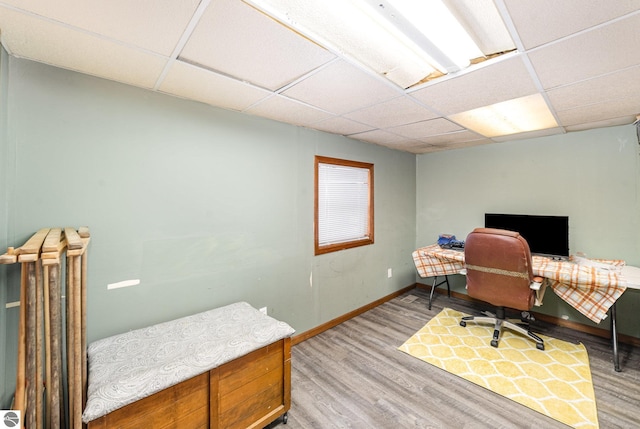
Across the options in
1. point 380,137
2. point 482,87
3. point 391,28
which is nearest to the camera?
point 391,28

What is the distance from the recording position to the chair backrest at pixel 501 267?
2.36m

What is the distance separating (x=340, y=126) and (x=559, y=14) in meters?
1.79

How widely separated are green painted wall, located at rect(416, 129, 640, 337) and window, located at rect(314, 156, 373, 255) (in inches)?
55.2

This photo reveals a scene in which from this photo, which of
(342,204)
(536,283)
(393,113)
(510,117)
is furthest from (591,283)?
(342,204)

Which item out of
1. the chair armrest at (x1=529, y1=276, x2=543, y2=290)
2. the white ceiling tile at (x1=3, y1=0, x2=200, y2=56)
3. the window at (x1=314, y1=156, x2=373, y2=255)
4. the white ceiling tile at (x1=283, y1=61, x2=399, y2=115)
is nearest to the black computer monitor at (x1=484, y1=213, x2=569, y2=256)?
the chair armrest at (x1=529, y1=276, x2=543, y2=290)

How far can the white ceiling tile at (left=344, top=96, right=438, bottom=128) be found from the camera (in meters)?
2.09

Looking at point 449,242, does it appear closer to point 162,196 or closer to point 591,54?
point 591,54

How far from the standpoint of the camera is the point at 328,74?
1592mm

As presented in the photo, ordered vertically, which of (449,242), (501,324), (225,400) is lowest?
(501,324)

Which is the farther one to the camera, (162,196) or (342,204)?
(342,204)

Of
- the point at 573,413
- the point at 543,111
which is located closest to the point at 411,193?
the point at 543,111

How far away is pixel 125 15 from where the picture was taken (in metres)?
1.10

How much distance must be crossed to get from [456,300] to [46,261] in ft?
14.2

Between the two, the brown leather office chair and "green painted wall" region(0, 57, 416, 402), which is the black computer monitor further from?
"green painted wall" region(0, 57, 416, 402)
